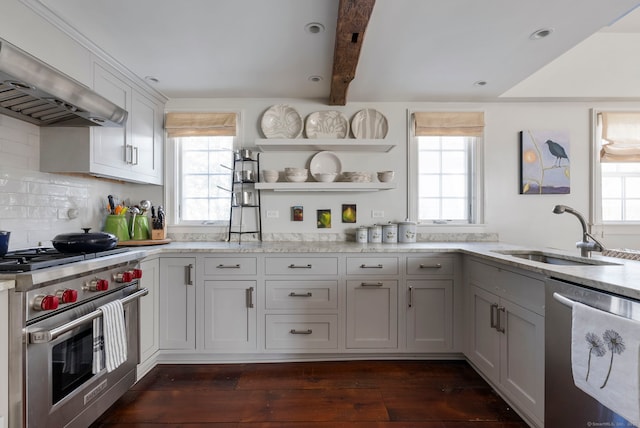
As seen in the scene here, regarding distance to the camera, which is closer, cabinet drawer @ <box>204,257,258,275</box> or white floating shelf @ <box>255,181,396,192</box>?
cabinet drawer @ <box>204,257,258,275</box>

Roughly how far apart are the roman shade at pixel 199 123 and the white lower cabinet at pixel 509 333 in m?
2.43

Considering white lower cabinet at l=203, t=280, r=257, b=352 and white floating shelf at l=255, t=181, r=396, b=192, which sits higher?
white floating shelf at l=255, t=181, r=396, b=192

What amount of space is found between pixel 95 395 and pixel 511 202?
3.53 meters

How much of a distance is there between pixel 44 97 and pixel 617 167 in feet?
14.9

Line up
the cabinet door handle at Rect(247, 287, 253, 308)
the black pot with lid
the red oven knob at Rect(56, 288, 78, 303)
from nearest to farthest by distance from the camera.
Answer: the red oven knob at Rect(56, 288, 78, 303)
the black pot with lid
the cabinet door handle at Rect(247, 287, 253, 308)

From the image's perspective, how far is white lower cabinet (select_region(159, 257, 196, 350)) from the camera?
2.37 metres

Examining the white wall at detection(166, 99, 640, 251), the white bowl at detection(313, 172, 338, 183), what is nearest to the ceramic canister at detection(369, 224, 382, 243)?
the white wall at detection(166, 99, 640, 251)

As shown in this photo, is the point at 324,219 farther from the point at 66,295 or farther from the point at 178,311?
the point at 66,295

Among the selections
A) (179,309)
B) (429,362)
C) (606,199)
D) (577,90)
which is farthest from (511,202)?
(179,309)

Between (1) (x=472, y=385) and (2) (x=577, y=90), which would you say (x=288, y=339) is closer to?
(1) (x=472, y=385)

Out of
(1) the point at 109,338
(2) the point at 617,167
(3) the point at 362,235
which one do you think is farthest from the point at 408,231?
(1) the point at 109,338

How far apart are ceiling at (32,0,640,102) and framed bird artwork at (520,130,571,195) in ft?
2.02

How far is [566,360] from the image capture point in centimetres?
135

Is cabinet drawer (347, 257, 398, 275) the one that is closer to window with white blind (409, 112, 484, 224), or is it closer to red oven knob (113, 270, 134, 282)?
window with white blind (409, 112, 484, 224)
